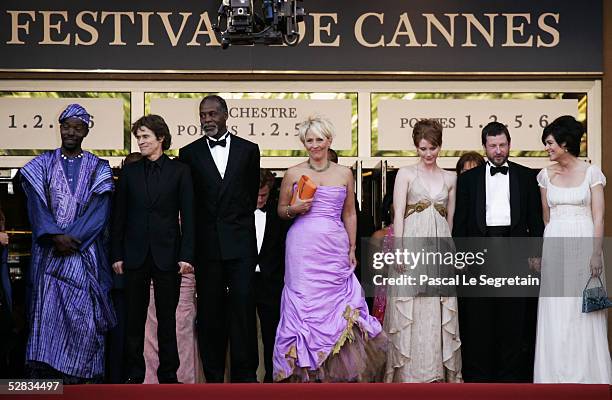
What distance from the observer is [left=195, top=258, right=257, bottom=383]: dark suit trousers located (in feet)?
27.0

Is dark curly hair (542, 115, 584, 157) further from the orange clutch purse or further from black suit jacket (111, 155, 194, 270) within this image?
black suit jacket (111, 155, 194, 270)

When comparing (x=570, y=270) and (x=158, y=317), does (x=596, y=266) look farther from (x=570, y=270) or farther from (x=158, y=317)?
(x=158, y=317)

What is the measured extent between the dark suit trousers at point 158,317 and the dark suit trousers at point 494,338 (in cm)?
210

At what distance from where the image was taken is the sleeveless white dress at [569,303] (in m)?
8.65

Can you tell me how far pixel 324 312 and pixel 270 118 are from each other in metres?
3.32

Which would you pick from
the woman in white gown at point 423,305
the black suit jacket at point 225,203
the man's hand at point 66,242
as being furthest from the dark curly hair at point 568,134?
the man's hand at point 66,242

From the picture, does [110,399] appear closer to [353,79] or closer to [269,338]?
[269,338]

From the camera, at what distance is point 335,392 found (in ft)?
26.1

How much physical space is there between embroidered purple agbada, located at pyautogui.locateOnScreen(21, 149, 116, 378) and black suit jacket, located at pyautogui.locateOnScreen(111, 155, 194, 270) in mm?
167

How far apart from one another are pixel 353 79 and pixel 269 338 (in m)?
A: 3.13

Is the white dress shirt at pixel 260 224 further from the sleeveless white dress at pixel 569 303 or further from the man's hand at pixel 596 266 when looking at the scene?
the man's hand at pixel 596 266

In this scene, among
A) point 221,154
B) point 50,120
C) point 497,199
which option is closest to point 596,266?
point 497,199

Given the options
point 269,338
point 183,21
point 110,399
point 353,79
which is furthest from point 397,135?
point 110,399

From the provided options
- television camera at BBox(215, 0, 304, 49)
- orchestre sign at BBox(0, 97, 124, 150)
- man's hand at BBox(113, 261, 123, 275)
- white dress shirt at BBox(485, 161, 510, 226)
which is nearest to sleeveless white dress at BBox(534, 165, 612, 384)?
white dress shirt at BBox(485, 161, 510, 226)
